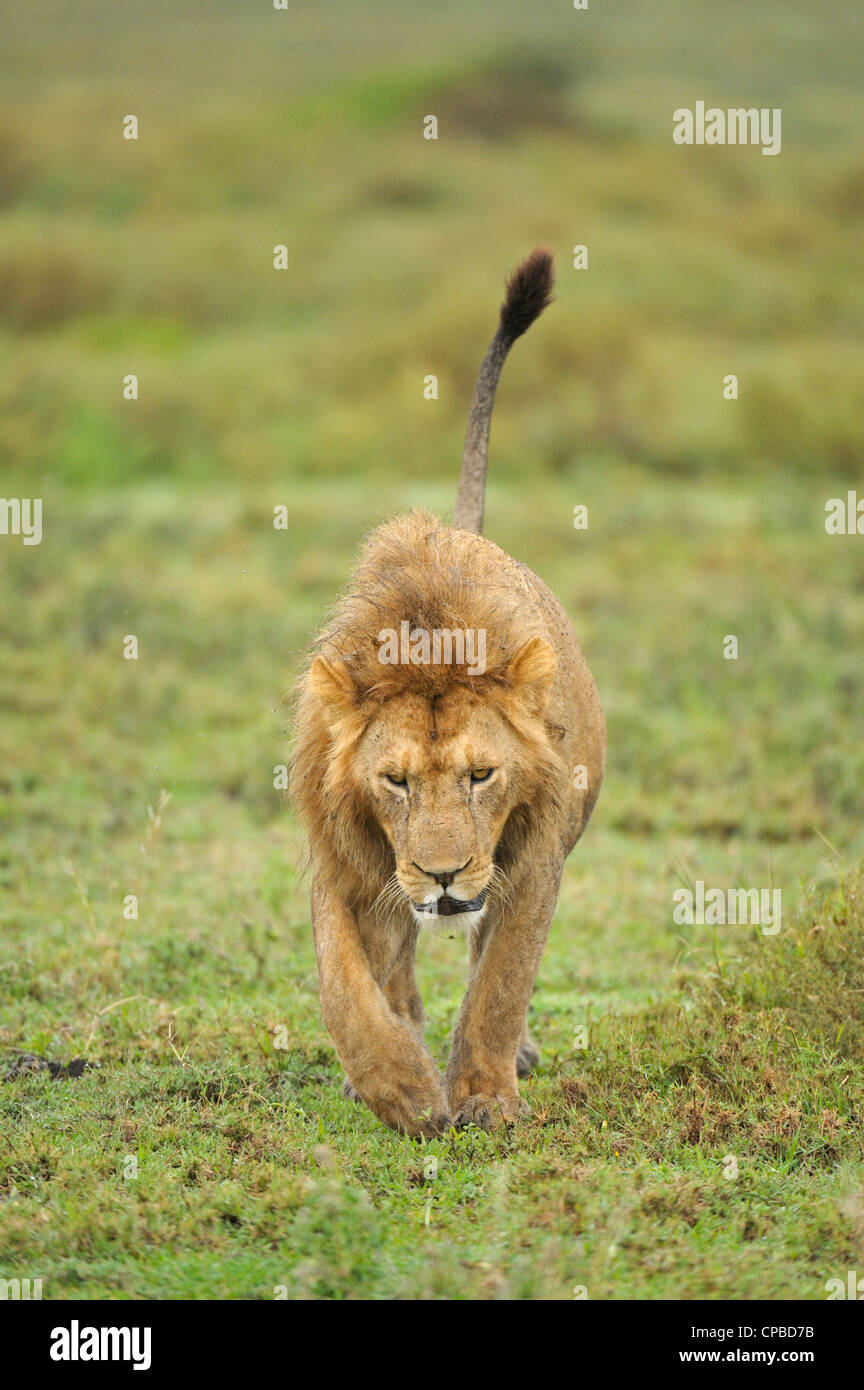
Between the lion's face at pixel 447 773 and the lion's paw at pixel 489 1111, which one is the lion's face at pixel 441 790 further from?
the lion's paw at pixel 489 1111

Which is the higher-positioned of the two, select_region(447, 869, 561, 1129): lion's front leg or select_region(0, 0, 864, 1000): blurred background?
select_region(0, 0, 864, 1000): blurred background

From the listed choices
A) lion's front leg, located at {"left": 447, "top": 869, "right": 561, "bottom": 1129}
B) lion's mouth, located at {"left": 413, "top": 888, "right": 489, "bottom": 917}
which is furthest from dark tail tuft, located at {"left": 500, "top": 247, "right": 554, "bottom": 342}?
lion's mouth, located at {"left": 413, "top": 888, "right": 489, "bottom": 917}

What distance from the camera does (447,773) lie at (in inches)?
211

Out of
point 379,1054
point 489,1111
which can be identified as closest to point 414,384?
point 489,1111

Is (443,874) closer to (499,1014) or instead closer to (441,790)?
(441,790)

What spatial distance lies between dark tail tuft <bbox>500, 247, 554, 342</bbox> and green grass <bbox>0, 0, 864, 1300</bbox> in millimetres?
1977

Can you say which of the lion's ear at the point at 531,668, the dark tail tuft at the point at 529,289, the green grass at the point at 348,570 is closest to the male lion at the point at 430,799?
the lion's ear at the point at 531,668

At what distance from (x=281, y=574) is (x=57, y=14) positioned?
24990mm

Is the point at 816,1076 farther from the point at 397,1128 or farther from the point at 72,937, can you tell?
the point at 72,937

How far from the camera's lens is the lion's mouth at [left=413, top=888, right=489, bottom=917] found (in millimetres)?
5309

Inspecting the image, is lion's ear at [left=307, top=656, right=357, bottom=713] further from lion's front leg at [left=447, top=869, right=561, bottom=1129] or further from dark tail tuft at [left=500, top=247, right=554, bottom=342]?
dark tail tuft at [left=500, top=247, right=554, bottom=342]

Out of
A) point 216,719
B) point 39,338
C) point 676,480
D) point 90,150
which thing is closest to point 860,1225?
point 216,719

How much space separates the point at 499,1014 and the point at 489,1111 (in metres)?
0.33

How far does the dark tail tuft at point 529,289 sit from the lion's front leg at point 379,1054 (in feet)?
10.6
